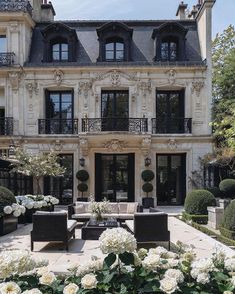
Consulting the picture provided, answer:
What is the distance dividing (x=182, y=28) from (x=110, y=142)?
7.22 metres

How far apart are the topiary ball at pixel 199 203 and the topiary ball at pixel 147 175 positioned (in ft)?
15.8

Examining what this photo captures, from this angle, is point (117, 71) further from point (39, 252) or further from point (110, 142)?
point (39, 252)

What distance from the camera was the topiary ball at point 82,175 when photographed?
1872cm

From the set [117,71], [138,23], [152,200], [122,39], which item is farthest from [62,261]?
[138,23]

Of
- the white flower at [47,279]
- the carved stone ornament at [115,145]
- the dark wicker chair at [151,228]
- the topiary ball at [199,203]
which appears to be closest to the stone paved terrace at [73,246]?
the dark wicker chair at [151,228]

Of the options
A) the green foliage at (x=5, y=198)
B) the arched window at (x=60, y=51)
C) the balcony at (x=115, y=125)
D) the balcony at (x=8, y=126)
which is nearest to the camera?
the green foliage at (x=5, y=198)

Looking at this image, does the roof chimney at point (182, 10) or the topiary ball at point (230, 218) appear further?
the roof chimney at point (182, 10)

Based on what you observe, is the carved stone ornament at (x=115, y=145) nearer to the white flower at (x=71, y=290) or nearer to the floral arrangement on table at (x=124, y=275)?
the floral arrangement on table at (x=124, y=275)

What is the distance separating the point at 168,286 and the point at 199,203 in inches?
443

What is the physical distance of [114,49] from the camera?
2028 cm

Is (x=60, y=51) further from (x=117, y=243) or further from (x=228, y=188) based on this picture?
(x=117, y=243)

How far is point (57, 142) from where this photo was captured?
19391 millimetres

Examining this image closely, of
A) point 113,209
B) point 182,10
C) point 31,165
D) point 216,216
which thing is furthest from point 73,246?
point 182,10

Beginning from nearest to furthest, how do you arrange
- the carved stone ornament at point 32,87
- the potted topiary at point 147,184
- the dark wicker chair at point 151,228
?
the dark wicker chair at point 151,228 → the potted topiary at point 147,184 → the carved stone ornament at point 32,87
